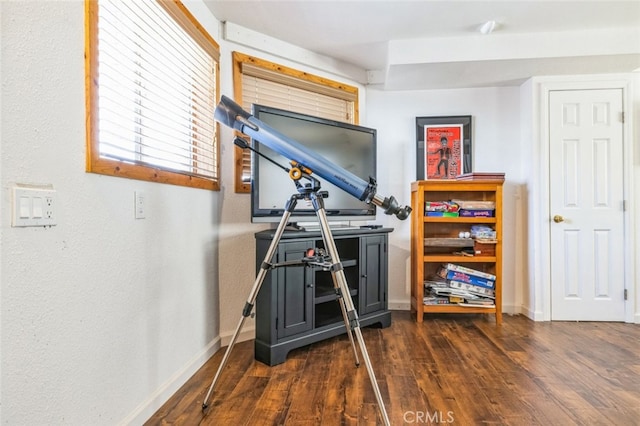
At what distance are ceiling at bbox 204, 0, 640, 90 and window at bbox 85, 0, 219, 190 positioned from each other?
495 millimetres

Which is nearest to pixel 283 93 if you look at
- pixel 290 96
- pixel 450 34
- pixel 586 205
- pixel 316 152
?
pixel 290 96

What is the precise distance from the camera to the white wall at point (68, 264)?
0.88 m

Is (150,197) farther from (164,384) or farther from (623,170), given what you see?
(623,170)

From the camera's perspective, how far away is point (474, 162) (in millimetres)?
3064

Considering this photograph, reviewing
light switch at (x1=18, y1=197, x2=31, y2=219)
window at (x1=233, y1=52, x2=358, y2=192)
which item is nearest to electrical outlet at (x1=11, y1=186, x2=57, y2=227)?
light switch at (x1=18, y1=197, x2=31, y2=219)

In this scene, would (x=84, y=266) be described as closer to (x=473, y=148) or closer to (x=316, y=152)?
(x=316, y=152)

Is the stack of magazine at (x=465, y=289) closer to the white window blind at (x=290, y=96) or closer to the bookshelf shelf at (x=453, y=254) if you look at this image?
the bookshelf shelf at (x=453, y=254)

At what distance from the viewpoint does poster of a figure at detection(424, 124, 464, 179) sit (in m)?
3.05

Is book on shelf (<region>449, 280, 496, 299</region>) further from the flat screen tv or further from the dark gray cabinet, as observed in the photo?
the flat screen tv

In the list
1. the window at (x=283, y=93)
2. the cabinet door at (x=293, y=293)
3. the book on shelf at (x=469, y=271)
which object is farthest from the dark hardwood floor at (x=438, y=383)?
the window at (x=283, y=93)

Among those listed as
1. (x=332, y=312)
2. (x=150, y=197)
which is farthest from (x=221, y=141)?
(x=332, y=312)

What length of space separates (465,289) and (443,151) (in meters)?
1.31

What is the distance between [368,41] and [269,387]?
2.57 m

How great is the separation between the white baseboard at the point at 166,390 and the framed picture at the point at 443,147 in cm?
240
